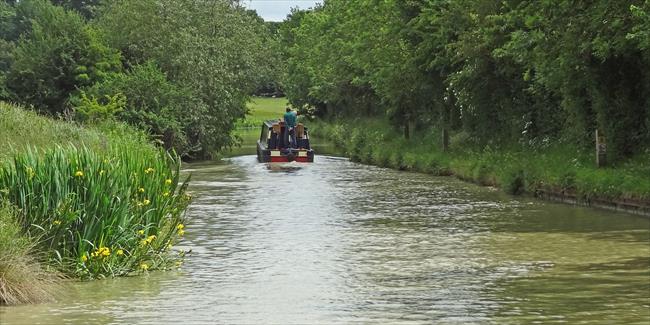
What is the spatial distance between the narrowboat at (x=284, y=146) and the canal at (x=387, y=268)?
16.1m

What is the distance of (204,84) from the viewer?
177 feet

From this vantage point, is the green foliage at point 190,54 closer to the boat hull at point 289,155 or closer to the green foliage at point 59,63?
the green foliage at point 59,63

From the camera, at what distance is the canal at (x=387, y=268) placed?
1431 centimetres

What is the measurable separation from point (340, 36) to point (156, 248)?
197 feet

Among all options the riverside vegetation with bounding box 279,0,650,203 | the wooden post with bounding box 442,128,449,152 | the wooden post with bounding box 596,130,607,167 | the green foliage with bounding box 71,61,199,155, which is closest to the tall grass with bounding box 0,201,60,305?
the riverside vegetation with bounding box 279,0,650,203

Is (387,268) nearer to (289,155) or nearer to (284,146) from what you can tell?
(289,155)

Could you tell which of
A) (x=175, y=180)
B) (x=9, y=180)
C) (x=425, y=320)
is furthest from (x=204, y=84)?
(x=425, y=320)

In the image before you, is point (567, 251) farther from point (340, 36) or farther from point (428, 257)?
point (340, 36)

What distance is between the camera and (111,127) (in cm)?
3588

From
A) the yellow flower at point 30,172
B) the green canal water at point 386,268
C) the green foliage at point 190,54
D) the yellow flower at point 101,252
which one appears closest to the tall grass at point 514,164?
the green canal water at point 386,268

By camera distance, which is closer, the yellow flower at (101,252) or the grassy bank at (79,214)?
the grassy bank at (79,214)

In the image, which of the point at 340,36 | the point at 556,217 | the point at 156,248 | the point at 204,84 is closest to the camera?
the point at 156,248

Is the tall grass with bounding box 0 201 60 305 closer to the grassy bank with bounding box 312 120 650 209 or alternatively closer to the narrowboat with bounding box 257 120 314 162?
the grassy bank with bounding box 312 120 650 209

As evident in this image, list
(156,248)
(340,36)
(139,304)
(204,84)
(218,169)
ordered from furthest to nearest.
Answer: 1. (340,36)
2. (204,84)
3. (218,169)
4. (156,248)
5. (139,304)
